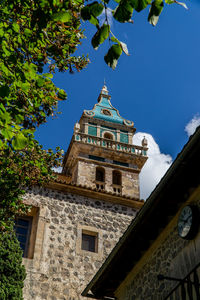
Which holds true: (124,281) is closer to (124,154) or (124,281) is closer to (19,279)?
(19,279)

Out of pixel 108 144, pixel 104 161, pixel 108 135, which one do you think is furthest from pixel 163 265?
pixel 108 135

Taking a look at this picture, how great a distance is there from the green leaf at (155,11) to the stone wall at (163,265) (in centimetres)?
364

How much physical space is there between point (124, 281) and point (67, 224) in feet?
20.8

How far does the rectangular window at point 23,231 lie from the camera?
15250 millimetres

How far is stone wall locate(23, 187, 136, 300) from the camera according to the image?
14227 millimetres

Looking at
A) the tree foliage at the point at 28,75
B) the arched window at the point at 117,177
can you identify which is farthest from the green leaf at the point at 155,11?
the arched window at the point at 117,177

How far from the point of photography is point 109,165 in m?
23.6

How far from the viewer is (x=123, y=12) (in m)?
4.82

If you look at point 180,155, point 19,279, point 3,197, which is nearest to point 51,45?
point 180,155

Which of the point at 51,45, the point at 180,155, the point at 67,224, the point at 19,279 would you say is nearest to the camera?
the point at 180,155

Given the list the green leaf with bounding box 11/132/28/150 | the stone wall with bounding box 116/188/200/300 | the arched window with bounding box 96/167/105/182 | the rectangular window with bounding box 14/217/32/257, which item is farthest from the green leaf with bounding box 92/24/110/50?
the arched window with bounding box 96/167/105/182

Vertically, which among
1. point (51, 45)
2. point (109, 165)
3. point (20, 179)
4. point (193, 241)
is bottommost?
point (193, 241)

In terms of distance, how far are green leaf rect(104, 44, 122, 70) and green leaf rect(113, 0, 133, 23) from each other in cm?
42

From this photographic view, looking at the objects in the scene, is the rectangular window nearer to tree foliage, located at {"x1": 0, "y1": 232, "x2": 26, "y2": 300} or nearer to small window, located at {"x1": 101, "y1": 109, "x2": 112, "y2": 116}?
tree foliage, located at {"x1": 0, "y1": 232, "x2": 26, "y2": 300}
